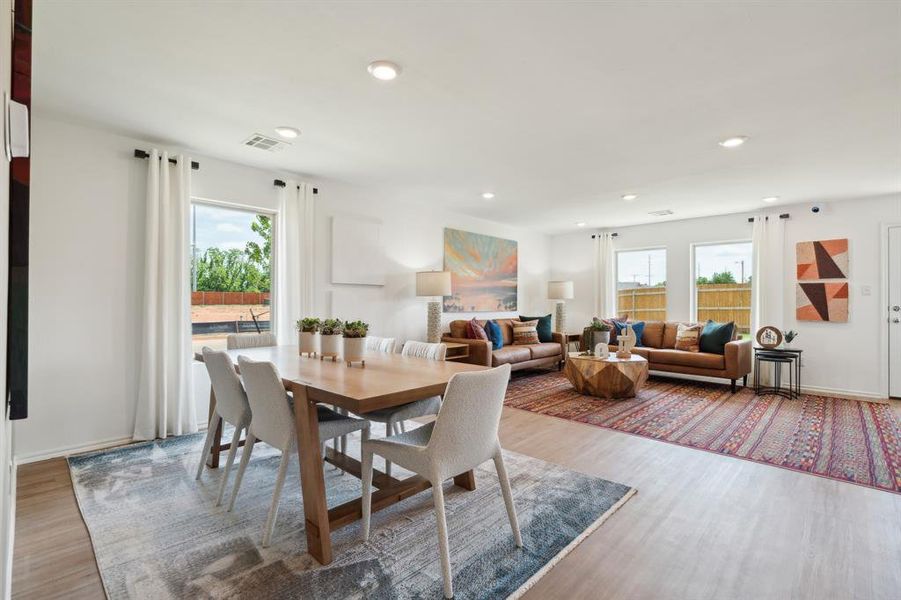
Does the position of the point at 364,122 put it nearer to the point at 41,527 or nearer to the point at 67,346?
the point at 67,346

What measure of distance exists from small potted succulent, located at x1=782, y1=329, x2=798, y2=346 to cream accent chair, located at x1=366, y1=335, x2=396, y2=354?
200 inches

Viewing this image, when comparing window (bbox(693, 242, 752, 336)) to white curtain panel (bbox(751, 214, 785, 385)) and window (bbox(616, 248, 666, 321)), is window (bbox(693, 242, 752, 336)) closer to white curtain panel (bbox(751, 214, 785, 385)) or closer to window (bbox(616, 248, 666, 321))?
white curtain panel (bbox(751, 214, 785, 385))

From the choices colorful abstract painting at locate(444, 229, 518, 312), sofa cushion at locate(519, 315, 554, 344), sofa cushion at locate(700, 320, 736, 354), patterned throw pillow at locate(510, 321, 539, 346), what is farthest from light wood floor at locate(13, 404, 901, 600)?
sofa cushion at locate(519, 315, 554, 344)

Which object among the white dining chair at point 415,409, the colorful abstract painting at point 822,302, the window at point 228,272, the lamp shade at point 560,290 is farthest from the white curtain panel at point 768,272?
the window at point 228,272

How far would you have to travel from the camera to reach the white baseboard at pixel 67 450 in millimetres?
3076

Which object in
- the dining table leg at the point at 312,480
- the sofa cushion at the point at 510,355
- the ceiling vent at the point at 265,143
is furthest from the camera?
the sofa cushion at the point at 510,355

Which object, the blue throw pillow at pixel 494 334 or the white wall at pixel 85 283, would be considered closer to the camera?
the white wall at pixel 85 283

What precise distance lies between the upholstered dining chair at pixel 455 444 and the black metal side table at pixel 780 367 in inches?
192

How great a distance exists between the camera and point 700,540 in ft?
6.97

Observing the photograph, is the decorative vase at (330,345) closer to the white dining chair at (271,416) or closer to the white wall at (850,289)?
the white dining chair at (271,416)

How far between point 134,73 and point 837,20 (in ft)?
11.6

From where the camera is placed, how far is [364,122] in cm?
317

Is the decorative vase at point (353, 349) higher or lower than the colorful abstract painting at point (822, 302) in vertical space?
lower

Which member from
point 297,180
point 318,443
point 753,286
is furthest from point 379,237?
point 753,286
